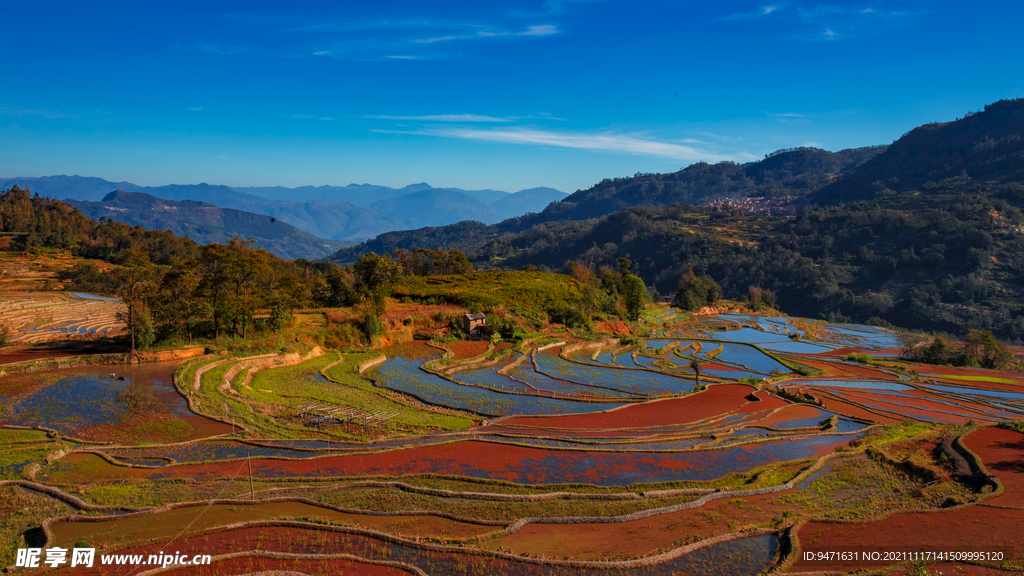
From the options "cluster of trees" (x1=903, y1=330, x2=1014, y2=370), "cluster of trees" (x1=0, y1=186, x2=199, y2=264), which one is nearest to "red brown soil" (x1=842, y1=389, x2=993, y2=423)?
"cluster of trees" (x1=903, y1=330, x2=1014, y2=370)

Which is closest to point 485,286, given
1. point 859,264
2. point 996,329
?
point 996,329

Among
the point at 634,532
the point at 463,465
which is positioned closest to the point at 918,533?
the point at 634,532

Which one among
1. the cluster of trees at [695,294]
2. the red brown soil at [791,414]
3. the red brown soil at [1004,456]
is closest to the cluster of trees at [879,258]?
the cluster of trees at [695,294]

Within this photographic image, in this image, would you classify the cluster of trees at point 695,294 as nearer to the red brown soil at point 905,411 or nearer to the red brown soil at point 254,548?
the red brown soil at point 905,411

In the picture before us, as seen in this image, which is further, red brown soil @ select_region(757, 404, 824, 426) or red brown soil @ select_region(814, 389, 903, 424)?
red brown soil @ select_region(814, 389, 903, 424)

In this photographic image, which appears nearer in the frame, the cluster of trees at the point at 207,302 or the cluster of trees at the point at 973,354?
the cluster of trees at the point at 207,302

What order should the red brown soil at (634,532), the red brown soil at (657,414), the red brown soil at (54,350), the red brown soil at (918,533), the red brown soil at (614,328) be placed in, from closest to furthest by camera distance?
the red brown soil at (634,532) < the red brown soil at (918,533) < the red brown soil at (657,414) < the red brown soil at (54,350) < the red brown soil at (614,328)

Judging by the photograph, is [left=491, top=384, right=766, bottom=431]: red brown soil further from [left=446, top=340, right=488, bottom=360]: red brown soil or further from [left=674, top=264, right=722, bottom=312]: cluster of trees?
[left=674, top=264, right=722, bottom=312]: cluster of trees
